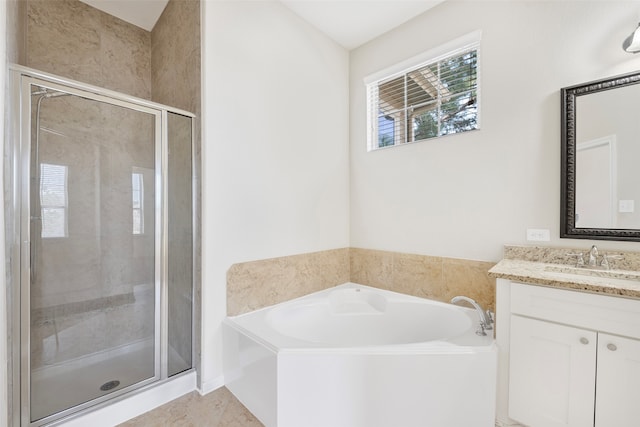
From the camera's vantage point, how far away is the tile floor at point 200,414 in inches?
63.1

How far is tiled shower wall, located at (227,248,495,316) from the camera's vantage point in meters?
2.01

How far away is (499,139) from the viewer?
1951 millimetres

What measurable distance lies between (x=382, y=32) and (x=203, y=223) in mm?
2351

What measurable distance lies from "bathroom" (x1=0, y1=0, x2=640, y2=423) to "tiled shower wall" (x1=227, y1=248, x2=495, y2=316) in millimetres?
11

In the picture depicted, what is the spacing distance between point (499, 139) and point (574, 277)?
1023mm

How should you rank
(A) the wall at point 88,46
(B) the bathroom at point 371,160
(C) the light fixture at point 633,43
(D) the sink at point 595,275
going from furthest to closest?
1. (A) the wall at point 88,46
2. (B) the bathroom at point 371,160
3. (C) the light fixture at point 633,43
4. (D) the sink at point 595,275

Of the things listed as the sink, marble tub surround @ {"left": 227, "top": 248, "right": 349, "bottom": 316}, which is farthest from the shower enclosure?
the sink

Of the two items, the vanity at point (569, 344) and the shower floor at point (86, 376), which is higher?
the vanity at point (569, 344)

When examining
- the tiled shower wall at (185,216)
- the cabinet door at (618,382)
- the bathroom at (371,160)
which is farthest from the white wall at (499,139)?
the tiled shower wall at (185,216)

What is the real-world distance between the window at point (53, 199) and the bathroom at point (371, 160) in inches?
27.6

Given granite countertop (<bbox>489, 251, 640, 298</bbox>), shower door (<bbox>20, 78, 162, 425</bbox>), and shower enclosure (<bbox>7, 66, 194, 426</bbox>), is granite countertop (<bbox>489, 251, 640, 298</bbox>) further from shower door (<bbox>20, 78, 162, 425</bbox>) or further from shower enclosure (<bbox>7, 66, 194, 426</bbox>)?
shower door (<bbox>20, 78, 162, 425</bbox>)

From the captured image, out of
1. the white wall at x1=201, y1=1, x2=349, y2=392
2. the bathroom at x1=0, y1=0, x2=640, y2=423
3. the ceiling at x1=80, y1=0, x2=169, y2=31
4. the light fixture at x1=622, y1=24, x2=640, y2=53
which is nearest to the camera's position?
the light fixture at x1=622, y1=24, x2=640, y2=53

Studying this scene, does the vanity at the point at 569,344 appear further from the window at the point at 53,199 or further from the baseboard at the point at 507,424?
the window at the point at 53,199

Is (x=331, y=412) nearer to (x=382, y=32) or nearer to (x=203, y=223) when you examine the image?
(x=203, y=223)
